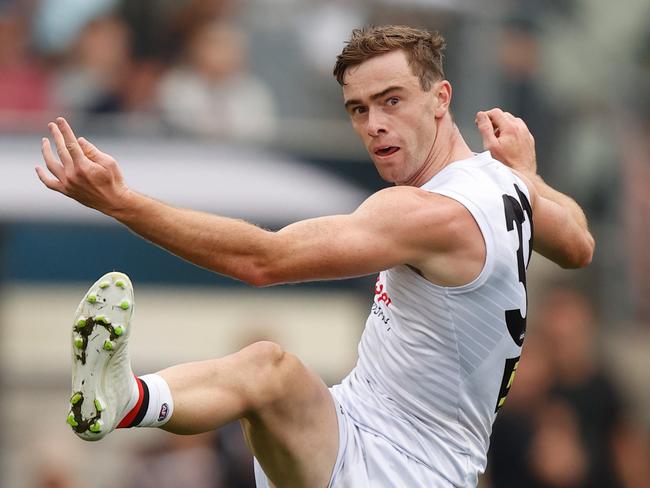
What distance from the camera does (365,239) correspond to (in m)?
5.54

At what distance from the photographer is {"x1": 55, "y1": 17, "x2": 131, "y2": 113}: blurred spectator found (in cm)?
1159

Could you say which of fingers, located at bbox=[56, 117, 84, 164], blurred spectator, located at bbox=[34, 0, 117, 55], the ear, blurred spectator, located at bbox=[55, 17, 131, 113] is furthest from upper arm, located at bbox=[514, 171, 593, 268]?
blurred spectator, located at bbox=[34, 0, 117, 55]

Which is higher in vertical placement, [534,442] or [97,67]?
[97,67]

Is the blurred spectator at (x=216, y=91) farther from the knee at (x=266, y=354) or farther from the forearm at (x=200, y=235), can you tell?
the forearm at (x=200, y=235)

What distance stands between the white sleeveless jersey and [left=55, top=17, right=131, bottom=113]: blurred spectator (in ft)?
19.2

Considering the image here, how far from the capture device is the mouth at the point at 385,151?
594 cm

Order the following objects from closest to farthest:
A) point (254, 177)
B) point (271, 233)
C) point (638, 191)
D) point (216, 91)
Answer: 1. point (271, 233)
2. point (254, 177)
3. point (216, 91)
4. point (638, 191)

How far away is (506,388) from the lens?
20.5 ft

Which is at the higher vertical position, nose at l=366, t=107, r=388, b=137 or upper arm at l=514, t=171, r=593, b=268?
nose at l=366, t=107, r=388, b=137

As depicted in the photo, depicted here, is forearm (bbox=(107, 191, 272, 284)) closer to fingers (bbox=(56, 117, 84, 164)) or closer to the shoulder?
fingers (bbox=(56, 117, 84, 164))

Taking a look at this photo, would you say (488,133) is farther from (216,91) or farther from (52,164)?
(216,91)

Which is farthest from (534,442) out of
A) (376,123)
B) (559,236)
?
(376,123)

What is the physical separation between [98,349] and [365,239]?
1066 mm

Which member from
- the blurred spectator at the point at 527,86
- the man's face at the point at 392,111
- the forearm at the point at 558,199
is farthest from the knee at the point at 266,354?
the blurred spectator at the point at 527,86
